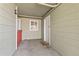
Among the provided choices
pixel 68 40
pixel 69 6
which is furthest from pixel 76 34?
pixel 69 6

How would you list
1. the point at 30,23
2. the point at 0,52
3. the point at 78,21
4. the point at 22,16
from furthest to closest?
the point at 30,23 < the point at 22,16 < the point at 78,21 < the point at 0,52

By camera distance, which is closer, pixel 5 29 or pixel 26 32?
pixel 5 29

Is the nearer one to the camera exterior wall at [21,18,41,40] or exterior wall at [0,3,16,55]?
exterior wall at [0,3,16,55]

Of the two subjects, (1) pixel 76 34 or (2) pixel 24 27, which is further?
(2) pixel 24 27

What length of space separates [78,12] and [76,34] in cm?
63

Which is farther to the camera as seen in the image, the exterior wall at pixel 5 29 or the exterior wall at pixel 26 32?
the exterior wall at pixel 26 32

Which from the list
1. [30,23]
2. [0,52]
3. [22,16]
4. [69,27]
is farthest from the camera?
[30,23]

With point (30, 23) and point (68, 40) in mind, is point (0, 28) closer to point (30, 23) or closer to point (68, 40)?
point (68, 40)

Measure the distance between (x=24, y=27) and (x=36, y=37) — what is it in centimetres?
159

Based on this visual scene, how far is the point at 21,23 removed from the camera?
386 inches

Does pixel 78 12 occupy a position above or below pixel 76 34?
above

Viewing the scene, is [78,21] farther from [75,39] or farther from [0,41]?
[0,41]

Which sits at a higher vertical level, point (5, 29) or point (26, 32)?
point (5, 29)

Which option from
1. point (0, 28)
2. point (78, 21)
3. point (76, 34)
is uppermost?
point (78, 21)
